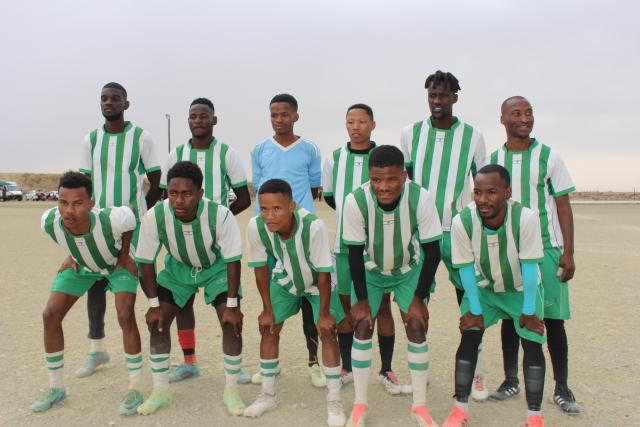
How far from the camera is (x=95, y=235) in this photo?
421cm

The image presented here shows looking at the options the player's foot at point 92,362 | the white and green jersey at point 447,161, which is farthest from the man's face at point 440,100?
the player's foot at point 92,362

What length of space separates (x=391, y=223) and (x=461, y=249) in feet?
1.70

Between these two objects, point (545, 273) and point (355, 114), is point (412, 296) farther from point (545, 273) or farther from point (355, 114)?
point (355, 114)

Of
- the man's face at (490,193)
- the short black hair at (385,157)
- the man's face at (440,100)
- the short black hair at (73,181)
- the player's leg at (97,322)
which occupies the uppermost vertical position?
the man's face at (440,100)

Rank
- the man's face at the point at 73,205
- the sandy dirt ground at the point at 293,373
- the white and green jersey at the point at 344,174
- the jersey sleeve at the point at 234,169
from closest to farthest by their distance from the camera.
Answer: the sandy dirt ground at the point at 293,373 → the man's face at the point at 73,205 → the white and green jersey at the point at 344,174 → the jersey sleeve at the point at 234,169

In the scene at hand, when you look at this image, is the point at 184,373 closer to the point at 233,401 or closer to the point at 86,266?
the point at 233,401

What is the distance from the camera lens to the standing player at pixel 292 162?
4809 mm

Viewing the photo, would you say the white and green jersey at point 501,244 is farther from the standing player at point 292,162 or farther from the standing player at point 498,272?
the standing player at point 292,162

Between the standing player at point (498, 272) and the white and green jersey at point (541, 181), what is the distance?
43 centimetres

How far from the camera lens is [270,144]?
496cm

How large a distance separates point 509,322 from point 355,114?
2080mm

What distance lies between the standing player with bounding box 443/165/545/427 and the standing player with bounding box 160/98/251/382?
2167mm

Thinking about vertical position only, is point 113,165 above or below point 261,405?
above

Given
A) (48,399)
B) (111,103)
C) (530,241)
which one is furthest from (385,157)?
(48,399)
